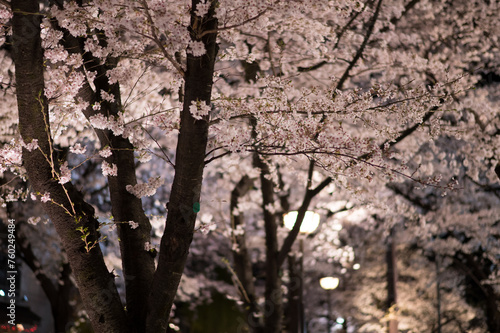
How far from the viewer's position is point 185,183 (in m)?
4.50

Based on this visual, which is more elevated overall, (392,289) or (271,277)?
(392,289)

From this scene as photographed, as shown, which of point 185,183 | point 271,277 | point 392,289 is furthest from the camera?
point 392,289

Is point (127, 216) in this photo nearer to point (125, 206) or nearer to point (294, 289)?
point (125, 206)

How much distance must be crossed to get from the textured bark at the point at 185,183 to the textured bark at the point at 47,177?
421mm

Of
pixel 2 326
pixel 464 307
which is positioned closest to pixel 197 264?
pixel 2 326

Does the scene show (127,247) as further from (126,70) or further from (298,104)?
(298,104)

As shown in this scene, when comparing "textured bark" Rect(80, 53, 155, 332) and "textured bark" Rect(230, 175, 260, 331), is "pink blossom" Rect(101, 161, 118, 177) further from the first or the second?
"textured bark" Rect(230, 175, 260, 331)

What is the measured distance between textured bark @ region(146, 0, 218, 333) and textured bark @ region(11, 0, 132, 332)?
0.42 metres

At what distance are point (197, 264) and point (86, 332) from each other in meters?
6.76

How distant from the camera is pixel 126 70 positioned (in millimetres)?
5438

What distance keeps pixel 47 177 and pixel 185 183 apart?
1264mm

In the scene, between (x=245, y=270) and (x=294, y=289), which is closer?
(x=245, y=270)

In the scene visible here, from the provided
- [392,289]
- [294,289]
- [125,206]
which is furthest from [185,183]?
[294,289]

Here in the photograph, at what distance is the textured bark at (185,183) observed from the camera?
4449mm
